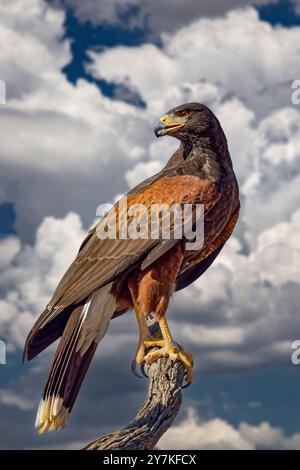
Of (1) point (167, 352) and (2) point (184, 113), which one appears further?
(2) point (184, 113)

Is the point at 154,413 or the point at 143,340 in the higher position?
the point at 143,340

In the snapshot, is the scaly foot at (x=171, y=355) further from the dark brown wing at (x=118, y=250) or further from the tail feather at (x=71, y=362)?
the dark brown wing at (x=118, y=250)

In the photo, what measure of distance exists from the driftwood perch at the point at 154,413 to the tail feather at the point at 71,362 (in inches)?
28.5

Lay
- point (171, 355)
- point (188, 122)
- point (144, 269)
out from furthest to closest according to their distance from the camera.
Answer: point (188, 122) < point (171, 355) < point (144, 269)

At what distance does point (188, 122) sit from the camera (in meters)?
7.70

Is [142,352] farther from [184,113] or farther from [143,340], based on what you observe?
[184,113]

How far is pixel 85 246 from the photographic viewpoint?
747 cm

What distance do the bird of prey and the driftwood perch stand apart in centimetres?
16

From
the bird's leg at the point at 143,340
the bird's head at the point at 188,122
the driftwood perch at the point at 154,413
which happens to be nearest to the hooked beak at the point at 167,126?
the bird's head at the point at 188,122

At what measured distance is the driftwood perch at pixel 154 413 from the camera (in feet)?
20.5

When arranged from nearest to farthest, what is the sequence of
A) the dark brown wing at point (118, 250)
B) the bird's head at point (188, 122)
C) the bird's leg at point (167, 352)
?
the dark brown wing at point (118, 250) < the bird's leg at point (167, 352) < the bird's head at point (188, 122)

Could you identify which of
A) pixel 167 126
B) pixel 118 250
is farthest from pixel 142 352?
pixel 167 126

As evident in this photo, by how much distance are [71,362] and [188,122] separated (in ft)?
10.0
